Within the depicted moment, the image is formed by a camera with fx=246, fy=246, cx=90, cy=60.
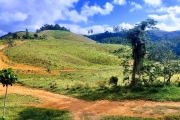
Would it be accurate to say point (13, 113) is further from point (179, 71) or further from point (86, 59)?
point (86, 59)

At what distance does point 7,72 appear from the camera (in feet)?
79.6

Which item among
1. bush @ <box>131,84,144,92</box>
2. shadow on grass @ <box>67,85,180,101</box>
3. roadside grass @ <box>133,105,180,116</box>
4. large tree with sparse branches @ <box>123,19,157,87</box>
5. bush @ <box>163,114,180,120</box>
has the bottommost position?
bush @ <box>163,114,180,120</box>

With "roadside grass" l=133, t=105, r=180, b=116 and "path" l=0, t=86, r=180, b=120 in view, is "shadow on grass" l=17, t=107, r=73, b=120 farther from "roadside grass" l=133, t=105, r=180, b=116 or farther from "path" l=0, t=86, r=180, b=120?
Result: "roadside grass" l=133, t=105, r=180, b=116

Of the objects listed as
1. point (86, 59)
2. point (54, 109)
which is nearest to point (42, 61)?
point (86, 59)

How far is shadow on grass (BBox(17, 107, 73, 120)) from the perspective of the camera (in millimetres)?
24703

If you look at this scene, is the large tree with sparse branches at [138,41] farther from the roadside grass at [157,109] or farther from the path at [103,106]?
the roadside grass at [157,109]

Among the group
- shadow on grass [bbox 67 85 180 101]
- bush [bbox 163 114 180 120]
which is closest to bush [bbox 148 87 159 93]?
shadow on grass [bbox 67 85 180 101]

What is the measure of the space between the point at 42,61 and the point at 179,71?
40.4 meters

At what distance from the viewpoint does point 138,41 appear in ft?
109

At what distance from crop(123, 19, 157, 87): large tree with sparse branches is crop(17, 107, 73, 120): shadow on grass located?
11824 millimetres

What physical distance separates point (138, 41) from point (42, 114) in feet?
52.8

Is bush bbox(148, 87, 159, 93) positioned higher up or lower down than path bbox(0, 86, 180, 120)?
higher up

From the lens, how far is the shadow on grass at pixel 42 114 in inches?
973

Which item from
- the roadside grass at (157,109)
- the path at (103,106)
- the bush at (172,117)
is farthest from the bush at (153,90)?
the bush at (172,117)
